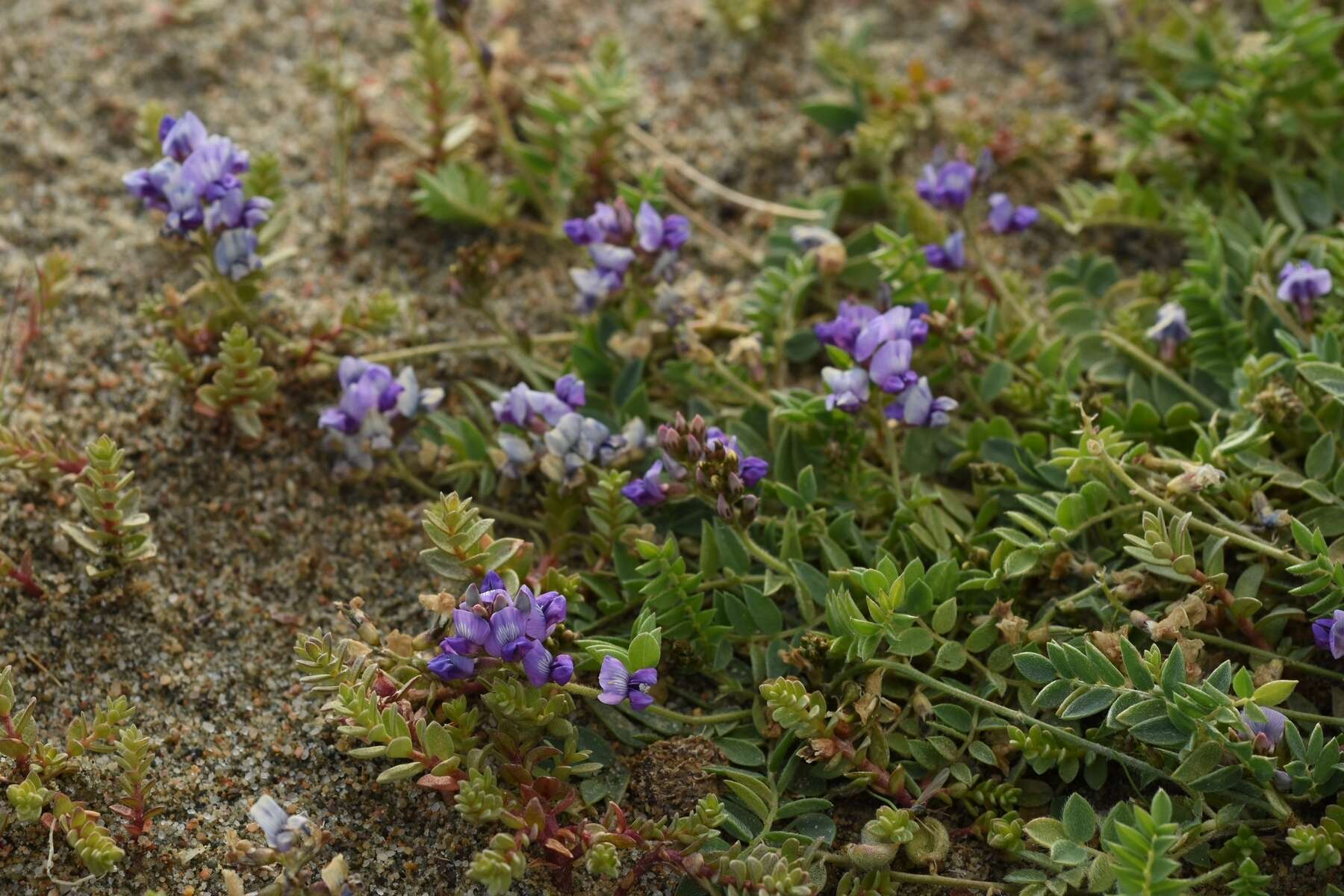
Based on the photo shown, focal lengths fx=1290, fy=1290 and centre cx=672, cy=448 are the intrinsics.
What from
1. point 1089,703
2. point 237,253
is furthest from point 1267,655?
point 237,253

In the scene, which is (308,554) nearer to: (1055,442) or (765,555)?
(765,555)

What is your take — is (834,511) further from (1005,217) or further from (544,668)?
(1005,217)

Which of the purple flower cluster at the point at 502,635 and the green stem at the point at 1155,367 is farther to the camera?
the green stem at the point at 1155,367

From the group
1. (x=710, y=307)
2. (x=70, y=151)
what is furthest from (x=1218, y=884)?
(x=70, y=151)

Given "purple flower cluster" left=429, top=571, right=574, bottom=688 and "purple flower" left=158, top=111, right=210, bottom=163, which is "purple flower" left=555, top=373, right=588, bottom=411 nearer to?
"purple flower cluster" left=429, top=571, right=574, bottom=688

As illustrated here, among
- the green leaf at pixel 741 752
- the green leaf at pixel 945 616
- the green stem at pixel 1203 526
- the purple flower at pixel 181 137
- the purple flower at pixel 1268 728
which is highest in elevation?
the purple flower at pixel 181 137

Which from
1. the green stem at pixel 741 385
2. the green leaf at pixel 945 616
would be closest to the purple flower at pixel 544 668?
the green leaf at pixel 945 616

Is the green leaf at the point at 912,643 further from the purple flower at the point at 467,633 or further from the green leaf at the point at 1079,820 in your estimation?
the purple flower at the point at 467,633
